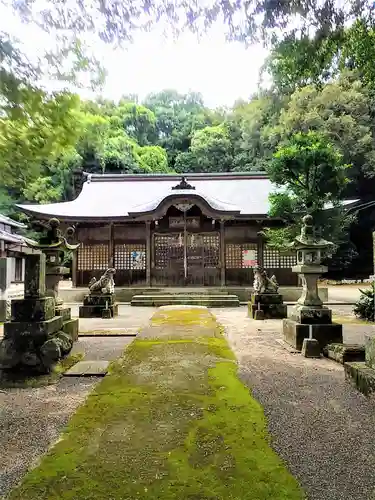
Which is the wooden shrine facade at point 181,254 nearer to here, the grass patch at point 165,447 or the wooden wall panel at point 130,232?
the wooden wall panel at point 130,232

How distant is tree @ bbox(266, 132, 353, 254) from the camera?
13539 millimetres

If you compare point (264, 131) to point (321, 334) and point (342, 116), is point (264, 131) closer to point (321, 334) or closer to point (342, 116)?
point (342, 116)

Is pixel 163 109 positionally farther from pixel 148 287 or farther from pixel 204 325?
pixel 204 325

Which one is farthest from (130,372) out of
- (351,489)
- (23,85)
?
(23,85)

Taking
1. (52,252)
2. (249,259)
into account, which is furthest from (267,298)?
(249,259)

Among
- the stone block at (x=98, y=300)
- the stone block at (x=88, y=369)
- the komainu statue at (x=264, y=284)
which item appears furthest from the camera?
the stone block at (x=98, y=300)

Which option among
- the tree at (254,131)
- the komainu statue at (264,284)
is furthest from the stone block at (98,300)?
the tree at (254,131)

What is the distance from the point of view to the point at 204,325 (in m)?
7.13

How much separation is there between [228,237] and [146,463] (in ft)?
48.6

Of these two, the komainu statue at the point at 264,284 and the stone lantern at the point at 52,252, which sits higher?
the stone lantern at the point at 52,252

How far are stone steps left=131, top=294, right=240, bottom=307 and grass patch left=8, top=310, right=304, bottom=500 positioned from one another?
1036cm

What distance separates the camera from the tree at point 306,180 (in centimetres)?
1354

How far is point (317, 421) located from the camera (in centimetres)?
302

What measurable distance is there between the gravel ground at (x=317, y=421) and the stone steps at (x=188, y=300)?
27.9 feet
